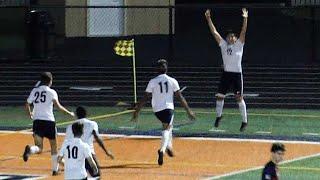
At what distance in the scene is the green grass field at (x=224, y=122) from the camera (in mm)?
21516

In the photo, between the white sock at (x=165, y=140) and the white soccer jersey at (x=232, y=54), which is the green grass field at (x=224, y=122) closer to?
the white soccer jersey at (x=232, y=54)

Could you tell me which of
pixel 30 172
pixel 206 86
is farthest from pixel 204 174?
pixel 206 86

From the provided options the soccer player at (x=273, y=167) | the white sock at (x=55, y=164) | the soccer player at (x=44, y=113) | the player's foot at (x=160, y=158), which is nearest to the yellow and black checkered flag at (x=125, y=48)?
the player's foot at (x=160, y=158)

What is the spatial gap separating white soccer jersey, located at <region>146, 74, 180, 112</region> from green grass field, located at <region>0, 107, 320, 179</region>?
2913mm

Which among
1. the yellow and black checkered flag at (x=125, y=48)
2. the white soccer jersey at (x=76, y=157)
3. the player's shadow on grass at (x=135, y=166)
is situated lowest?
the player's shadow on grass at (x=135, y=166)

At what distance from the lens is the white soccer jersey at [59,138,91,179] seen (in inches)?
506

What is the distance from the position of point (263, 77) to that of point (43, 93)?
478 inches

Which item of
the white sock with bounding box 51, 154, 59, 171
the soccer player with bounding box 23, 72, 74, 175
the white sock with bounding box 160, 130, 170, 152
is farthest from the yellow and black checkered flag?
the white sock with bounding box 51, 154, 59, 171

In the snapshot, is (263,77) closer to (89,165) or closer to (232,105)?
(232,105)

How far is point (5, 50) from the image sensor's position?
30.1m

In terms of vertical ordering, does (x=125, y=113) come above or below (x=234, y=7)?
below

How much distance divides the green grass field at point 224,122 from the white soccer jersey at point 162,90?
115 inches

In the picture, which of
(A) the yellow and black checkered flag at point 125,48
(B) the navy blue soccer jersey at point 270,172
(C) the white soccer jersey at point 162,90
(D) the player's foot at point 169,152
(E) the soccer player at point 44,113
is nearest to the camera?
(B) the navy blue soccer jersey at point 270,172

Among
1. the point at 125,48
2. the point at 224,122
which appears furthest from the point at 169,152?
the point at 125,48
